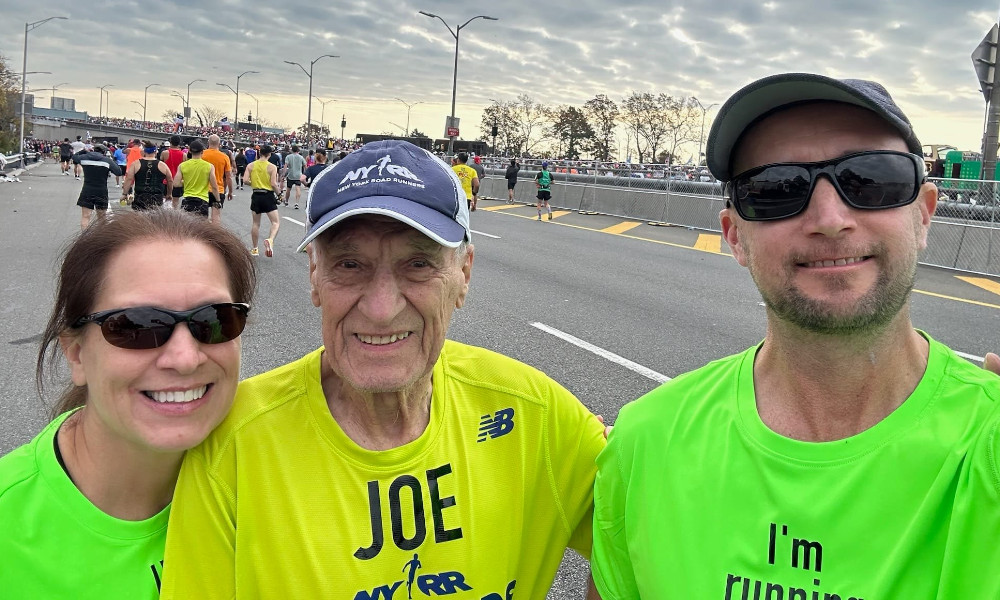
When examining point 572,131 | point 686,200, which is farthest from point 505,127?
point 686,200

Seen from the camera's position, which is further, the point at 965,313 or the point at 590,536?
the point at 965,313

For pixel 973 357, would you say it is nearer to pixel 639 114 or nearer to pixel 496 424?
pixel 496 424

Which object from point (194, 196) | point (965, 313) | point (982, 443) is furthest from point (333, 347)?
point (194, 196)

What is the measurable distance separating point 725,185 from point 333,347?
3.40 feet

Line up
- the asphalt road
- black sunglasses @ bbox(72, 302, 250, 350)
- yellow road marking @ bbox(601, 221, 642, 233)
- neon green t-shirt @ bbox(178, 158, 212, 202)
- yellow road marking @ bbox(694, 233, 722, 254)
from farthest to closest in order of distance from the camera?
yellow road marking @ bbox(601, 221, 642, 233) < yellow road marking @ bbox(694, 233, 722, 254) < neon green t-shirt @ bbox(178, 158, 212, 202) < the asphalt road < black sunglasses @ bbox(72, 302, 250, 350)

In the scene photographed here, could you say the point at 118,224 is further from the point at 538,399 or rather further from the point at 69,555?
the point at 538,399

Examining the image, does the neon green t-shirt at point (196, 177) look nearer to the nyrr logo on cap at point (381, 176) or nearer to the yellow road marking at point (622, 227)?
the yellow road marking at point (622, 227)

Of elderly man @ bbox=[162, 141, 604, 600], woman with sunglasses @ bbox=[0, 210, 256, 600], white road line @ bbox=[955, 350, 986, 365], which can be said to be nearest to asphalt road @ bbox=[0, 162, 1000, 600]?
white road line @ bbox=[955, 350, 986, 365]

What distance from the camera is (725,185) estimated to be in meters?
1.83

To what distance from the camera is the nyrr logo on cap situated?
6.19 ft

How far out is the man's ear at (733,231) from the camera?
5.85 feet

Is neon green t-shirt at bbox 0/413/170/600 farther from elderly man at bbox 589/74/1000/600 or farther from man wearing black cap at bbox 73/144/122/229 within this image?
man wearing black cap at bbox 73/144/122/229

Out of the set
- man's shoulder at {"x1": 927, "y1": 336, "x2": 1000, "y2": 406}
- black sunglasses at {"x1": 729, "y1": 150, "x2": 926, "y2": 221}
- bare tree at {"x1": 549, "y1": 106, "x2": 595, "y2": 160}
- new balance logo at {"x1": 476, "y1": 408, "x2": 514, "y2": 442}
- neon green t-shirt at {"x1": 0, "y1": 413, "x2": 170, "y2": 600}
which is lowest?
neon green t-shirt at {"x1": 0, "y1": 413, "x2": 170, "y2": 600}

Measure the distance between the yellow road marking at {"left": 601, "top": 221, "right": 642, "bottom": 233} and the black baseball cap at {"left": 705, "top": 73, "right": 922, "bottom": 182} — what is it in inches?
715
